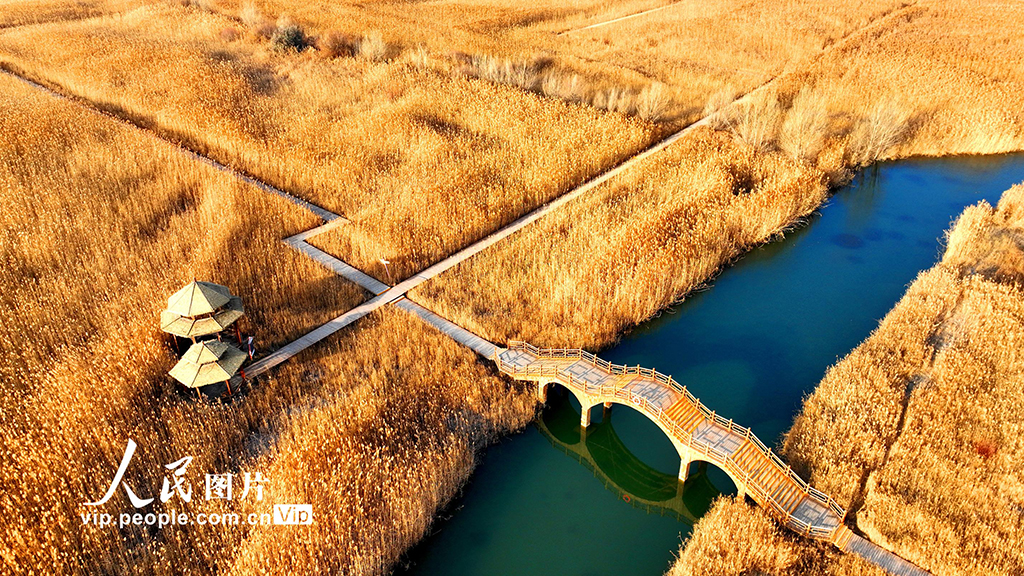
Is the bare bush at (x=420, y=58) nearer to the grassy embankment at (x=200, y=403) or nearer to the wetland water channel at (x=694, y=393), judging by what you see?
the grassy embankment at (x=200, y=403)

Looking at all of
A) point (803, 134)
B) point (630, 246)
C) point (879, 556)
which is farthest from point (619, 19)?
point (879, 556)

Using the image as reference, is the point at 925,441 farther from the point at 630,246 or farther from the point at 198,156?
the point at 198,156

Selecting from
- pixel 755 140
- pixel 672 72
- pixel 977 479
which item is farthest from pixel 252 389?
pixel 672 72

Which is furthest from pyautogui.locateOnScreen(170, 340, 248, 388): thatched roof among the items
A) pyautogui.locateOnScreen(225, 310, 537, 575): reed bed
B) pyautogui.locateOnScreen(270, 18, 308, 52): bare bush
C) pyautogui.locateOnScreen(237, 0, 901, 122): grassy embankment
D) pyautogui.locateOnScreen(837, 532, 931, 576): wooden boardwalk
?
pyautogui.locateOnScreen(270, 18, 308, 52): bare bush

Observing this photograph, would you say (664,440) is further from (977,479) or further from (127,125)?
(127,125)

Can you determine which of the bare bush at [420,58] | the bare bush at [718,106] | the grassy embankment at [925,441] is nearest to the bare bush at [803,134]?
the bare bush at [718,106]

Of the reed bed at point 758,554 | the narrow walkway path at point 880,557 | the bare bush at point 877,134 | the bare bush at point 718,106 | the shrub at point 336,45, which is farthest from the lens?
the shrub at point 336,45

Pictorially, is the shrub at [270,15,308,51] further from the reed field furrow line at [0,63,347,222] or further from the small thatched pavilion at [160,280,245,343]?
the small thatched pavilion at [160,280,245,343]
